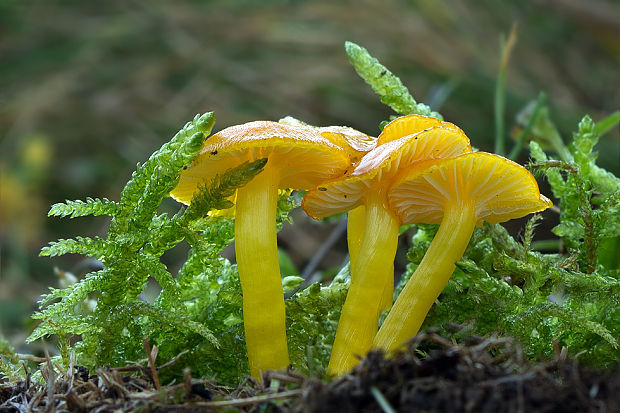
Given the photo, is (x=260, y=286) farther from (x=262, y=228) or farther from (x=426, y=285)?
(x=426, y=285)

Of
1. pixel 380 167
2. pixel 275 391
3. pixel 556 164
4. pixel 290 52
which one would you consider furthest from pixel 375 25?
pixel 275 391

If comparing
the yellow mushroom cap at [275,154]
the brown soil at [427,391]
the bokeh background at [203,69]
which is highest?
the bokeh background at [203,69]

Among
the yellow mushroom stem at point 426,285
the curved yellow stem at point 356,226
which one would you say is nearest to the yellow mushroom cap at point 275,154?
the curved yellow stem at point 356,226

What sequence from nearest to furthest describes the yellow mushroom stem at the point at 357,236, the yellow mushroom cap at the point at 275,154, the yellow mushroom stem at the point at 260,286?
the yellow mushroom cap at the point at 275,154 < the yellow mushroom stem at the point at 260,286 < the yellow mushroom stem at the point at 357,236

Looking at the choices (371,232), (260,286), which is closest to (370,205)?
(371,232)

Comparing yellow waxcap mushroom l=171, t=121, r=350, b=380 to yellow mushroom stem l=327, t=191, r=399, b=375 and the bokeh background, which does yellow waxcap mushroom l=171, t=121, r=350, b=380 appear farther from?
the bokeh background

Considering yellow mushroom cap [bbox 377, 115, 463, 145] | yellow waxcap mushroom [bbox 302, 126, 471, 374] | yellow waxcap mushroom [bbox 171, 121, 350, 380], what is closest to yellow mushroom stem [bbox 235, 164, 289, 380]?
yellow waxcap mushroom [bbox 171, 121, 350, 380]

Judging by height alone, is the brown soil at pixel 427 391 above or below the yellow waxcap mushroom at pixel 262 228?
below

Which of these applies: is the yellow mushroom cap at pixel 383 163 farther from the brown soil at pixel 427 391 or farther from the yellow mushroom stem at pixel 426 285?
the brown soil at pixel 427 391
